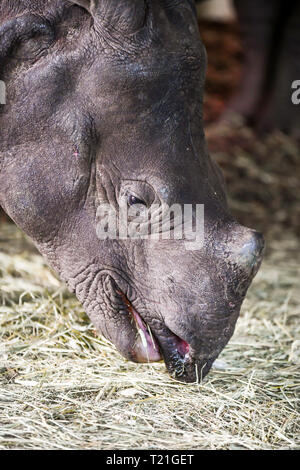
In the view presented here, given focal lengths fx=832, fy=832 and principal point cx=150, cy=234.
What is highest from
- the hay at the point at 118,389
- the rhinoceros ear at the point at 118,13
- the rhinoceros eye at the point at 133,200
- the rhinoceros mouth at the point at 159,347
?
the rhinoceros ear at the point at 118,13

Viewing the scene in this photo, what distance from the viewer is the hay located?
287cm

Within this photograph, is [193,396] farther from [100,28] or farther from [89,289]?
[100,28]

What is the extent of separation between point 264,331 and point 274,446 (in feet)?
4.04

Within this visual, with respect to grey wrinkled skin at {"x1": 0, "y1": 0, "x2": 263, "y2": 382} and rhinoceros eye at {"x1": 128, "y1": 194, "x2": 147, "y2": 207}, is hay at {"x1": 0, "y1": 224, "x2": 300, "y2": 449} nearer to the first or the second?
grey wrinkled skin at {"x1": 0, "y1": 0, "x2": 263, "y2": 382}

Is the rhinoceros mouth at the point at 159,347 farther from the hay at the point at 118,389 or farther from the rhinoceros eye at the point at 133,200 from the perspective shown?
the rhinoceros eye at the point at 133,200

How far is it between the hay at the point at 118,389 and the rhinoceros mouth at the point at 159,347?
111mm

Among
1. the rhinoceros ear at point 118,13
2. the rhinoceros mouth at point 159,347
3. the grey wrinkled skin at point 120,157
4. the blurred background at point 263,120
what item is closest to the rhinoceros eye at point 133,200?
the grey wrinkled skin at point 120,157

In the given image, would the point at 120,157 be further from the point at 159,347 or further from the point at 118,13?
the point at 159,347

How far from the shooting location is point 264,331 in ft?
13.4

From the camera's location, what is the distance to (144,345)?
3.21m

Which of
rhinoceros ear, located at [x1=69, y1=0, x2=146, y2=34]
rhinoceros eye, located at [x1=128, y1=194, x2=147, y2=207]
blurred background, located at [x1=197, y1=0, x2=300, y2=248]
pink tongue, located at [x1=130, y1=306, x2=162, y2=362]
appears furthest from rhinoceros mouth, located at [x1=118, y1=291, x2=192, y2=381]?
blurred background, located at [x1=197, y1=0, x2=300, y2=248]

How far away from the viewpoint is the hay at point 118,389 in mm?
2871

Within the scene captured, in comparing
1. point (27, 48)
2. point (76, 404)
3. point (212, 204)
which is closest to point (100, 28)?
point (27, 48)

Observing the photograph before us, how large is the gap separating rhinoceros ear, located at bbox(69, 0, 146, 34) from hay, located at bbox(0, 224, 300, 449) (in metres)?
1.33
